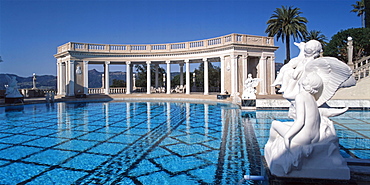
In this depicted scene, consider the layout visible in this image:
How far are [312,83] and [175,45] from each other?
81.8ft

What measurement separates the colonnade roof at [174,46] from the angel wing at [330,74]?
807 inches

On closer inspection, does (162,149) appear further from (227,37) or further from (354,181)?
(227,37)

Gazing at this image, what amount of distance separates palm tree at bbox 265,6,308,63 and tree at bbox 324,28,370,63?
31.5 feet

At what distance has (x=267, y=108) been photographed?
46.8ft

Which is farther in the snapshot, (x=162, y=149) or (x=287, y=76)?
(x=162, y=149)

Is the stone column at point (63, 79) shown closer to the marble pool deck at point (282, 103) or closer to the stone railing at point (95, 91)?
the stone railing at point (95, 91)

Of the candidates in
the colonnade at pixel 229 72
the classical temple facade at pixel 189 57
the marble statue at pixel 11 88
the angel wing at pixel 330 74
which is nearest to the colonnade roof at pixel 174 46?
the classical temple facade at pixel 189 57

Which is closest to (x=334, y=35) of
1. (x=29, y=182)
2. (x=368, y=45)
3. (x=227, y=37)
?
(x=368, y=45)

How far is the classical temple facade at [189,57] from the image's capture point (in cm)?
2367

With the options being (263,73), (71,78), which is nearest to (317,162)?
(263,73)

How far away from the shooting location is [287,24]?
90.9 ft

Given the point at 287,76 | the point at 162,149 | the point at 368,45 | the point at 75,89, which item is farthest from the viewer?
the point at 368,45

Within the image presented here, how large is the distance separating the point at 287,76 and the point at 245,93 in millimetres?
11377

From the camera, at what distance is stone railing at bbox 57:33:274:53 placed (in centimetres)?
2373
